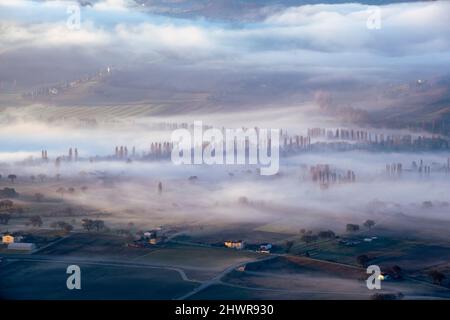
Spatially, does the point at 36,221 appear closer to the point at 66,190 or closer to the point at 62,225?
the point at 62,225

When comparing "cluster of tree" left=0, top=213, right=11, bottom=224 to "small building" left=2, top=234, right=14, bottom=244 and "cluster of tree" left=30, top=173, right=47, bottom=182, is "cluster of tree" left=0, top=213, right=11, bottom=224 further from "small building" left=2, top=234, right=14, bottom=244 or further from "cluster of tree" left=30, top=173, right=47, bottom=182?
"cluster of tree" left=30, top=173, right=47, bottom=182

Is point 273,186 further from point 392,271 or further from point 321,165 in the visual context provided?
point 392,271

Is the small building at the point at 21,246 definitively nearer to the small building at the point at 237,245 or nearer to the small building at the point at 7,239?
the small building at the point at 7,239

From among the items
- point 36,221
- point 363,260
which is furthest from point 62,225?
point 363,260

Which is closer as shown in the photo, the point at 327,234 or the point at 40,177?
the point at 327,234

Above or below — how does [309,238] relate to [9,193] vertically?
below

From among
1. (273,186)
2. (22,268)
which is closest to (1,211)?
(22,268)
